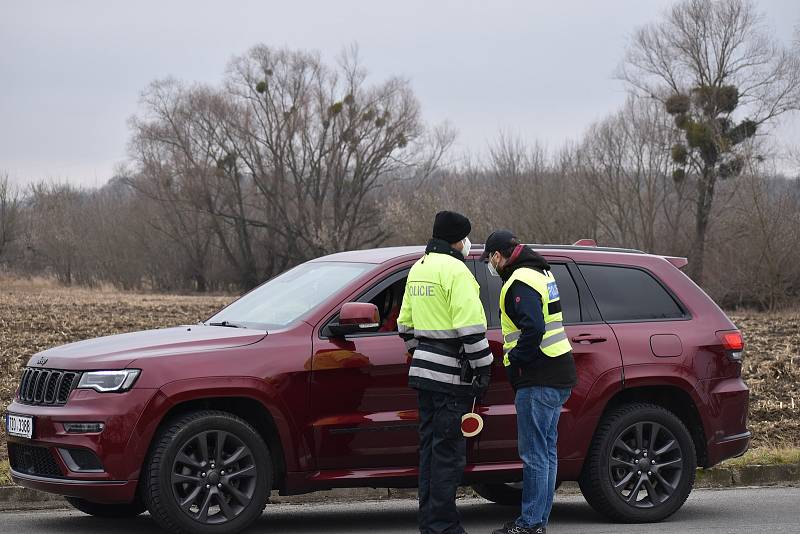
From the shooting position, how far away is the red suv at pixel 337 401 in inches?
265

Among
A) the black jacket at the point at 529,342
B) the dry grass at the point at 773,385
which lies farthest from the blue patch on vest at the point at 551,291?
the dry grass at the point at 773,385

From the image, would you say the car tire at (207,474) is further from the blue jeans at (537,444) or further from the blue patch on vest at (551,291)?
the blue patch on vest at (551,291)

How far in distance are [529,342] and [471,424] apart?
58 centimetres

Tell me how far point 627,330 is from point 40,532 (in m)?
4.04

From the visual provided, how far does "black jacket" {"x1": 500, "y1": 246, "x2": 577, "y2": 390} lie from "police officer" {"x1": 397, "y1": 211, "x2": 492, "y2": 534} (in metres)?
0.27

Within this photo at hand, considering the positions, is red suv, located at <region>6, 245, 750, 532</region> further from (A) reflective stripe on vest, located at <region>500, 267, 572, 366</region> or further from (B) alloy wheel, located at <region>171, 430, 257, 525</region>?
(A) reflective stripe on vest, located at <region>500, 267, 572, 366</region>

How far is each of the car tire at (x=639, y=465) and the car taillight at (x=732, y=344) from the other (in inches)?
26.5

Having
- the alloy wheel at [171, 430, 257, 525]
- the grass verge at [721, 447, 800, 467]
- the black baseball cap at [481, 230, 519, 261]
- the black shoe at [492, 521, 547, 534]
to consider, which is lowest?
the grass verge at [721, 447, 800, 467]

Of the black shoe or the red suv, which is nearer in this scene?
the red suv

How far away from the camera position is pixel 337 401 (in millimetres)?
7121

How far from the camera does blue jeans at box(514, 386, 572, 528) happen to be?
6961 mm

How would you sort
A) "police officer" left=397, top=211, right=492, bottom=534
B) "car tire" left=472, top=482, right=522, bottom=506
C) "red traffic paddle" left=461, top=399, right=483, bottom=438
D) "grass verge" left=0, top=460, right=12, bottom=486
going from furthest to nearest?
1. "car tire" left=472, top=482, right=522, bottom=506
2. "grass verge" left=0, top=460, right=12, bottom=486
3. "red traffic paddle" left=461, top=399, right=483, bottom=438
4. "police officer" left=397, top=211, right=492, bottom=534

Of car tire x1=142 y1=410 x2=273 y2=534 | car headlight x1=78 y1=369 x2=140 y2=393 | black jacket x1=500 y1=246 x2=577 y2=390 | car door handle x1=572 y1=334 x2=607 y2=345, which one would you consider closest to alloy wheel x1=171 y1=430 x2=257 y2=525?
car tire x1=142 y1=410 x2=273 y2=534

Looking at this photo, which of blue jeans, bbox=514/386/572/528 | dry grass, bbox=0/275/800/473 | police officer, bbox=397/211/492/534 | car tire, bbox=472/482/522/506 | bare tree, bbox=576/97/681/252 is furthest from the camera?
bare tree, bbox=576/97/681/252
